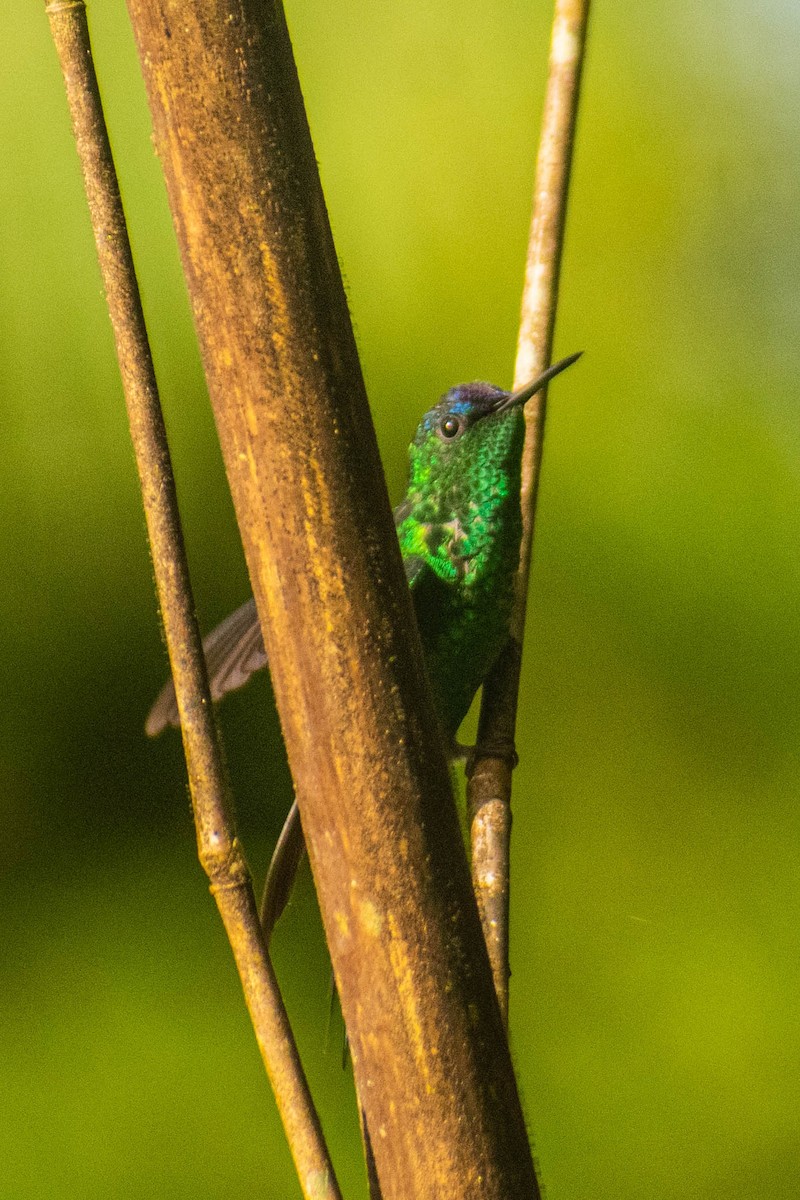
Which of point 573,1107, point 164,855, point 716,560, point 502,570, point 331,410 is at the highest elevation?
point 331,410

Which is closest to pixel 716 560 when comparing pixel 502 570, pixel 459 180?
pixel 502 570

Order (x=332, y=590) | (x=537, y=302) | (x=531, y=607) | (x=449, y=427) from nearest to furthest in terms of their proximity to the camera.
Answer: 1. (x=332, y=590)
2. (x=537, y=302)
3. (x=449, y=427)
4. (x=531, y=607)

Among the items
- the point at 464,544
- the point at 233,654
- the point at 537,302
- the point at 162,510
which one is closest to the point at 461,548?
the point at 464,544

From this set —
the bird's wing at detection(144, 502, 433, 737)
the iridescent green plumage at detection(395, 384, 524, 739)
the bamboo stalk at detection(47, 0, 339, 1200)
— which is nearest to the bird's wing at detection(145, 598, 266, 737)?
the bird's wing at detection(144, 502, 433, 737)

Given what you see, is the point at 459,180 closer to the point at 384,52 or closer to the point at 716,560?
the point at 384,52

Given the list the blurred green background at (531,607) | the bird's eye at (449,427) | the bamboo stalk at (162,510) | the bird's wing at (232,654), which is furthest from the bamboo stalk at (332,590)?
the blurred green background at (531,607)

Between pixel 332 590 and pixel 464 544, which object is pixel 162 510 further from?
pixel 464 544

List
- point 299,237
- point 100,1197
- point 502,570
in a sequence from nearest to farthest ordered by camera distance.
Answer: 1. point 299,237
2. point 502,570
3. point 100,1197
